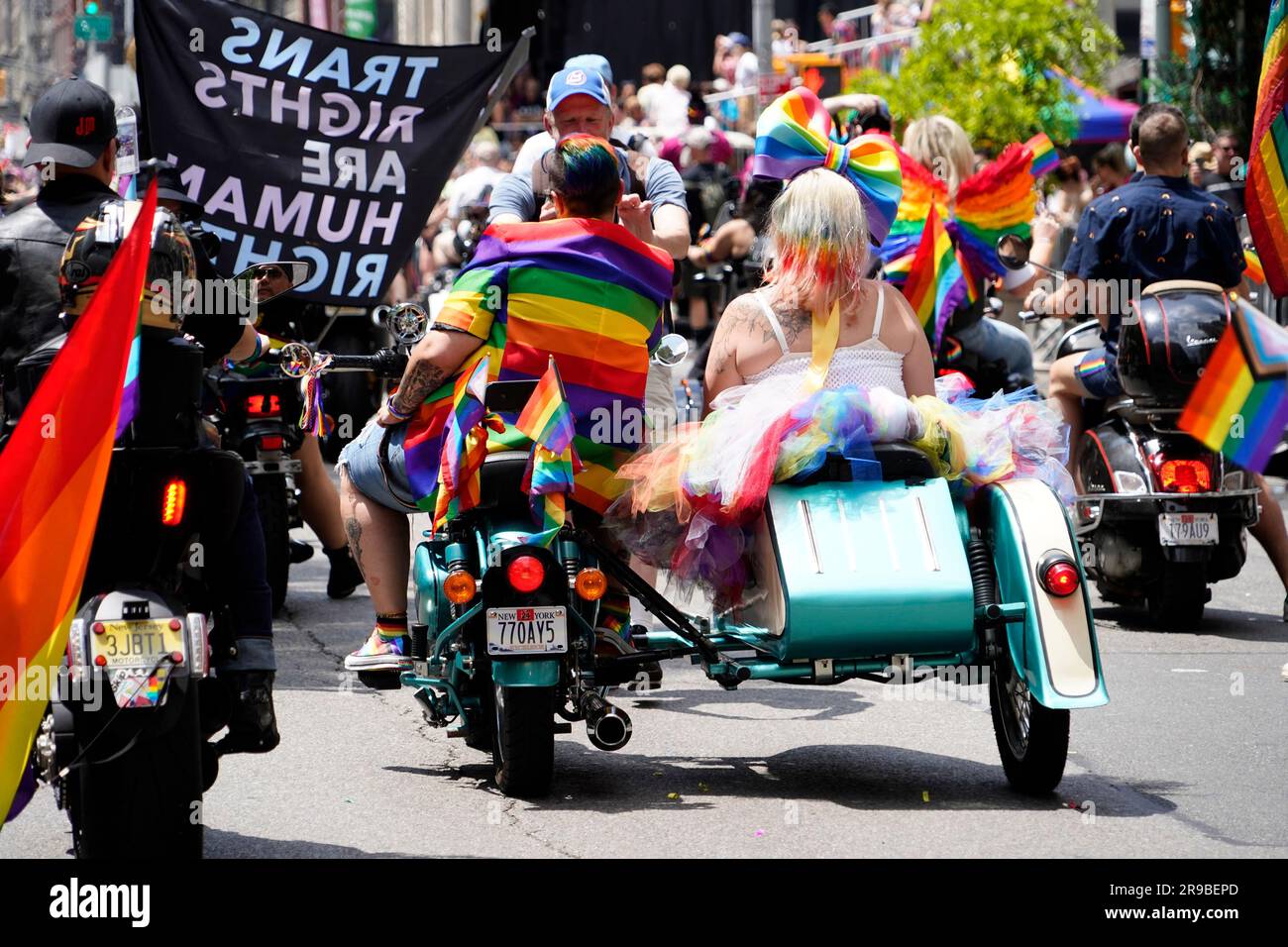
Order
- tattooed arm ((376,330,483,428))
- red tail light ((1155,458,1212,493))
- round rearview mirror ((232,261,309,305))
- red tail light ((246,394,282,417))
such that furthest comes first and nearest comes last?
red tail light ((246,394,282,417)) → red tail light ((1155,458,1212,493)) → tattooed arm ((376,330,483,428)) → round rearview mirror ((232,261,309,305))

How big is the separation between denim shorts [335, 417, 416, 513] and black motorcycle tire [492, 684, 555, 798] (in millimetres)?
801

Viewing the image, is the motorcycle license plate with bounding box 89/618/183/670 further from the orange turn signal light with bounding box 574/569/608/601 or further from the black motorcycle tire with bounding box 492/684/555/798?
the orange turn signal light with bounding box 574/569/608/601

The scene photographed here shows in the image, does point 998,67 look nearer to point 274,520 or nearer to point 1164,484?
point 1164,484

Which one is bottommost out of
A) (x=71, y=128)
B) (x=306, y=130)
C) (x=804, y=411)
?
(x=804, y=411)

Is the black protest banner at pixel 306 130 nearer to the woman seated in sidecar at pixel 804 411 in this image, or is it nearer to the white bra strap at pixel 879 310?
the woman seated in sidecar at pixel 804 411

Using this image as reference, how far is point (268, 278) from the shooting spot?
5.17 meters

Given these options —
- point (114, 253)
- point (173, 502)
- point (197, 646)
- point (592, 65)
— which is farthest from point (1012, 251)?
point (197, 646)

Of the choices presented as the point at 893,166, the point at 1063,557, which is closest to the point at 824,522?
the point at 1063,557

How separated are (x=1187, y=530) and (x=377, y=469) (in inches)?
146

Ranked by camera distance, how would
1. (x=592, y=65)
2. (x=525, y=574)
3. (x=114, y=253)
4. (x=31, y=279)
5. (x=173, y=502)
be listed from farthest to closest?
(x=592, y=65) → (x=525, y=574) → (x=31, y=279) → (x=114, y=253) → (x=173, y=502)

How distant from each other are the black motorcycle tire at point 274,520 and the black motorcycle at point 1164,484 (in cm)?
329

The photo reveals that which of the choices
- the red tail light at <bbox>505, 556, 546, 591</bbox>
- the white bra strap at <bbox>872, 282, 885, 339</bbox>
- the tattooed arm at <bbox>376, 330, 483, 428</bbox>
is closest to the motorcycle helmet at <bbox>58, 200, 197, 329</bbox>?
the tattooed arm at <bbox>376, 330, 483, 428</bbox>

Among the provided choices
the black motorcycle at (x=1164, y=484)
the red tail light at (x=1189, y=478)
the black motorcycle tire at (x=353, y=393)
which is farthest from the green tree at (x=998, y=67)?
the red tail light at (x=1189, y=478)

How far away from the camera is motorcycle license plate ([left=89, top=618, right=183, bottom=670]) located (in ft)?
13.9
